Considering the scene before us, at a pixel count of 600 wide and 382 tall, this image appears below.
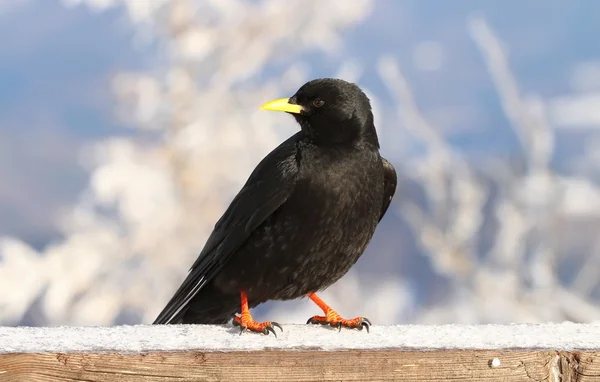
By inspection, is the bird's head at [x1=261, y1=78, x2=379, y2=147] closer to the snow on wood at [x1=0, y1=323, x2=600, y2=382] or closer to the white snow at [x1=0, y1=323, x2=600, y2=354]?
the white snow at [x1=0, y1=323, x2=600, y2=354]

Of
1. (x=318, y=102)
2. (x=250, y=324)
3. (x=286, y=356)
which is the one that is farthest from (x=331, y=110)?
(x=286, y=356)

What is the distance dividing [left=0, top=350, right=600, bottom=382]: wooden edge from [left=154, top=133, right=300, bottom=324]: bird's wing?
1.09 metres

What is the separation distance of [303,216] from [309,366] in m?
1.07

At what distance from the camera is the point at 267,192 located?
3.76 meters

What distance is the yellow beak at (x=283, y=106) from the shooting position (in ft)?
13.1

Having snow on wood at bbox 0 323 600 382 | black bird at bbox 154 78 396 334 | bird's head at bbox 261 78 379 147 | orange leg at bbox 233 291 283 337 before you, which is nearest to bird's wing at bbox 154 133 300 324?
black bird at bbox 154 78 396 334

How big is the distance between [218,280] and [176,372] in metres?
1.30

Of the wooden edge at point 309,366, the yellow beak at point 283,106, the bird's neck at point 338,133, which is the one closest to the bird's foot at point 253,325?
the wooden edge at point 309,366

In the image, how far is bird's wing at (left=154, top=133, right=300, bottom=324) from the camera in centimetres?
374

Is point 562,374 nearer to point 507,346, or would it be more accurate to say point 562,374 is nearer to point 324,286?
point 507,346

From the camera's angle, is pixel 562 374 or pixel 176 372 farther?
pixel 562 374

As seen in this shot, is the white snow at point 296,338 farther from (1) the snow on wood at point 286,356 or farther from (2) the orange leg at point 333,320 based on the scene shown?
(2) the orange leg at point 333,320

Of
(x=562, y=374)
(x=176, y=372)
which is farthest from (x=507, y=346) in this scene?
(x=176, y=372)

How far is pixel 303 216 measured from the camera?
146 inches
